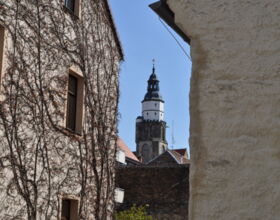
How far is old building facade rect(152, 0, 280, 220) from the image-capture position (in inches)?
111

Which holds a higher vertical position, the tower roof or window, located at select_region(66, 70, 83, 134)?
the tower roof

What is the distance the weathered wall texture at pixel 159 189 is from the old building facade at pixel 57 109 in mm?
9169

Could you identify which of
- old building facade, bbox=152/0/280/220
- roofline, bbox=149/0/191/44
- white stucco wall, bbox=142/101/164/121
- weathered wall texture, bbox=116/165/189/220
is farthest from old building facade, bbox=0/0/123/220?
white stucco wall, bbox=142/101/164/121

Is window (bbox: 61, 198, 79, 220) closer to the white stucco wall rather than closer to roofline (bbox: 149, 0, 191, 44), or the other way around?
roofline (bbox: 149, 0, 191, 44)

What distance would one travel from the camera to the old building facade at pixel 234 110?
282 cm

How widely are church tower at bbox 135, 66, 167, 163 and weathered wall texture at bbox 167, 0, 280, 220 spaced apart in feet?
274

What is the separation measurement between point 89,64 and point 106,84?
3.45ft

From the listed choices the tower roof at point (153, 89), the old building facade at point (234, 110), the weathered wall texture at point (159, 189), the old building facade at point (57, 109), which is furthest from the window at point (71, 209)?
the tower roof at point (153, 89)

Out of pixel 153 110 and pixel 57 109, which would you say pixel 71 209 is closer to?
pixel 57 109

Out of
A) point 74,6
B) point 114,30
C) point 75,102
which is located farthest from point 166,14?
point 114,30

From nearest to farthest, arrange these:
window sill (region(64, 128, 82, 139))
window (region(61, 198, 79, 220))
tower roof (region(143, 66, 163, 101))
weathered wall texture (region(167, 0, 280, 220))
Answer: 1. weathered wall texture (region(167, 0, 280, 220))
2. window sill (region(64, 128, 82, 139))
3. window (region(61, 198, 79, 220))
4. tower roof (region(143, 66, 163, 101))

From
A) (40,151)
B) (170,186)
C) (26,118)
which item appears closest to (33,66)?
(26,118)

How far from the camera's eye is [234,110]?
297 centimetres

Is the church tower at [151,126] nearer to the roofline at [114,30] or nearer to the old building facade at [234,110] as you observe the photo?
the roofline at [114,30]
